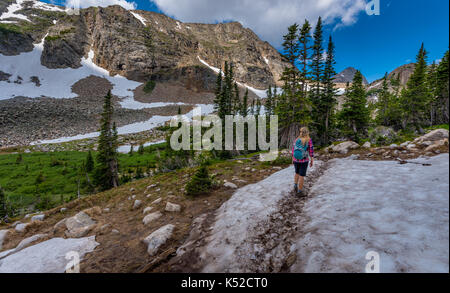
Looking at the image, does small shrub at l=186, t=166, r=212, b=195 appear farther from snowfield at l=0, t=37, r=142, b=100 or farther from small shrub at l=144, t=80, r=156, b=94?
small shrub at l=144, t=80, r=156, b=94

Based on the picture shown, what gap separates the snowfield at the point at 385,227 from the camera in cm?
219

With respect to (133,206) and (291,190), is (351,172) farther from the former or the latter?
(133,206)

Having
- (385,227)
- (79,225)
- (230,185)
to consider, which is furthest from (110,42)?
(385,227)

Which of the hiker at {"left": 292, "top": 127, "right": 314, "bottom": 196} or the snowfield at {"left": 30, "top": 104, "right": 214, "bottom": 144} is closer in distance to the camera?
the hiker at {"left": 292, "top": 127, "right": 314, "bottom": 196}

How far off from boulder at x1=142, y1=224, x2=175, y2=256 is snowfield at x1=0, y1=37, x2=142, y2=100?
91737 mm

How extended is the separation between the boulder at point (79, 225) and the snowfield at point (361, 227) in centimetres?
429

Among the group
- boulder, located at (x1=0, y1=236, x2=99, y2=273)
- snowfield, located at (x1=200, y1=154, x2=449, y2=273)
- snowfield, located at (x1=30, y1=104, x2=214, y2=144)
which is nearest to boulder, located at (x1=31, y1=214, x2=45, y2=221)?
boulder, located at (x1=0, y1=236, x2=99, y2=273)

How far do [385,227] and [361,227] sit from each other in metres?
0.34

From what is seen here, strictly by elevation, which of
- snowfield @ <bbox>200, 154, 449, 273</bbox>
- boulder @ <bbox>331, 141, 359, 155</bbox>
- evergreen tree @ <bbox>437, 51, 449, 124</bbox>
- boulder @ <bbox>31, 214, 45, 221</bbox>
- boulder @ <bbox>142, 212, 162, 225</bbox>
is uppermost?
evergreen tree @ <bbox>437, 51, 449, 124</bbox>

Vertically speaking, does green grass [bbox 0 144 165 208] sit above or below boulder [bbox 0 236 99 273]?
below

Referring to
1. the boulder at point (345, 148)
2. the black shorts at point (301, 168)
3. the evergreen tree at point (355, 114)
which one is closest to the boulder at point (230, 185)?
the black shorts at point (301, 168)

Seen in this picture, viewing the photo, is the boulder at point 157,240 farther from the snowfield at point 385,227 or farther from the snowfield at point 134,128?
the snowfield at point 134,128

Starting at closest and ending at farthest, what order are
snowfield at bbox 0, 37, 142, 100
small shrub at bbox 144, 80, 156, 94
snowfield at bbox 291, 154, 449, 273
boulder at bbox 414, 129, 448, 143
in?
snowfield at bbox 291, 154, 449, 273
boulder at bbox 414, 129, 448, 143
snowfield at bbox 0, 37, 142, 100
small shrub at bbox 144, 80, 156, 94

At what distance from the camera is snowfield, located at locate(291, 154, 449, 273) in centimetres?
219
